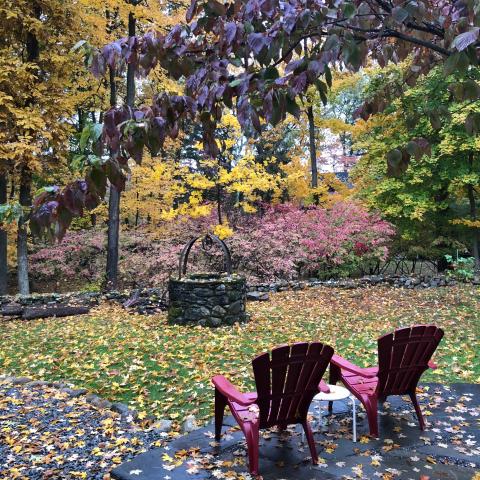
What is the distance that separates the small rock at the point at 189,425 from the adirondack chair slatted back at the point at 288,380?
1.01 m

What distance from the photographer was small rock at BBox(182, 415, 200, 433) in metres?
3.81

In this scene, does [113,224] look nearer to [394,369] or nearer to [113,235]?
[113,235]

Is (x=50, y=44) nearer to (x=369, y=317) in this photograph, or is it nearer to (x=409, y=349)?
(x=369, y=317)

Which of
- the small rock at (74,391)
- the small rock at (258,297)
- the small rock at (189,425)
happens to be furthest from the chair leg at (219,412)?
the small rock at (258,297)

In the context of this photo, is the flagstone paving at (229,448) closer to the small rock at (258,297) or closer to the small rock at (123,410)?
the small rock at (123,410)

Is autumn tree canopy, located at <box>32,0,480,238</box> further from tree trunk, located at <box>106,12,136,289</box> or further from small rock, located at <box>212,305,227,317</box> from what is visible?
tree trunk, located at <box>106,12,136,289</box>

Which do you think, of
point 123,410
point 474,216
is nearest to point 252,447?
point 123,410

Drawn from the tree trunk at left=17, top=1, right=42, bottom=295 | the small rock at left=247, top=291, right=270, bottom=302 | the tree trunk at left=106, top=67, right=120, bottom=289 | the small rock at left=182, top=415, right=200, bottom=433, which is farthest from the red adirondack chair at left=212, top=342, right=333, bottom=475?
the tree trunk at left=17, top=1, right=42, bottom=295

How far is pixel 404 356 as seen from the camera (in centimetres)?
352

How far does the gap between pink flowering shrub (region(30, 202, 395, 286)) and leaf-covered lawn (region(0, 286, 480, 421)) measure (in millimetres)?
1688

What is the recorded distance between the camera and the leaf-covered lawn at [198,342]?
16.7ft

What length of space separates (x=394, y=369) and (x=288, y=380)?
0.98m

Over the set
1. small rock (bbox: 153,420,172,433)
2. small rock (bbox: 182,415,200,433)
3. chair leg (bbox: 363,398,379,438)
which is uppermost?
chair leg (bbox: 363,398,379,438)

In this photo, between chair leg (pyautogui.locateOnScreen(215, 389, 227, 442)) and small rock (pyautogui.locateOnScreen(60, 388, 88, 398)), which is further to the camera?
small rock (pyautogui.locateOnScreen(60, 388, 88, 398))
